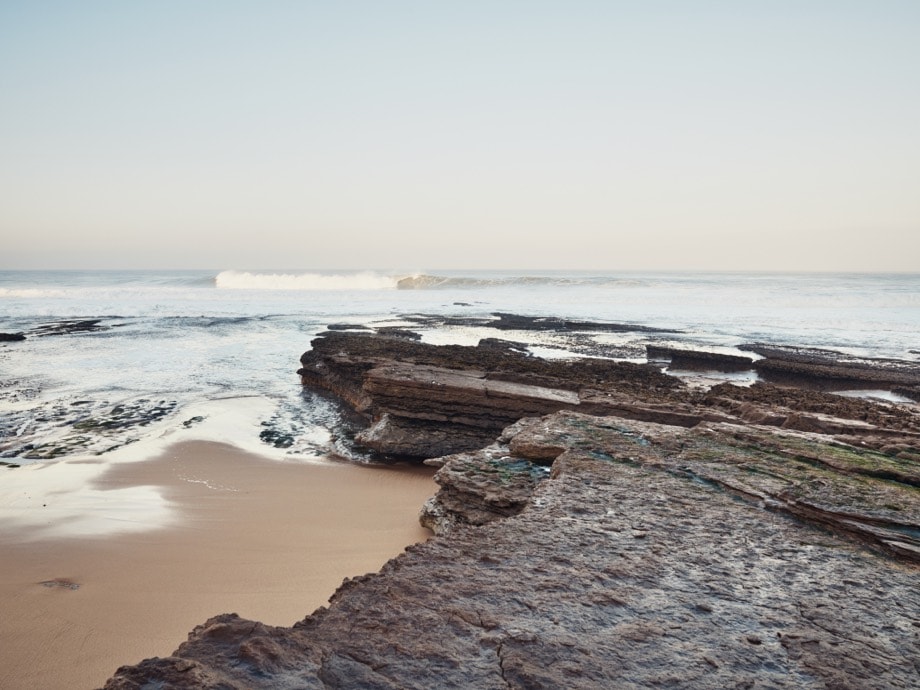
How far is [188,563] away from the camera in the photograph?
442 cm

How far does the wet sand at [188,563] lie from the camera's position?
3.36 meters

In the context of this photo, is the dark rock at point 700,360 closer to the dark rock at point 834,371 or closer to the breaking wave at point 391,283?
the dark rock at point 834,371

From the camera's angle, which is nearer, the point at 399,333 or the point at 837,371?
the point at 837,371

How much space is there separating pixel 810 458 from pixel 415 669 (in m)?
3.81

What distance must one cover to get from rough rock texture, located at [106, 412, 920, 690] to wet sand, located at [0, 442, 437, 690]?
150cm

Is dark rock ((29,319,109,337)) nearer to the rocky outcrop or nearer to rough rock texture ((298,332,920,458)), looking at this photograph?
rough rock texture ((298,332,920,458))

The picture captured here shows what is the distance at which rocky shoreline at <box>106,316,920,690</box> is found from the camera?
2.07m

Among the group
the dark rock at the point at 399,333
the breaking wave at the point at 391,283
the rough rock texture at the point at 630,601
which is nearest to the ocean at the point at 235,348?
the dark rock at the point at 399,333

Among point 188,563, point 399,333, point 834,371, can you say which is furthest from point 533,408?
point 399,333

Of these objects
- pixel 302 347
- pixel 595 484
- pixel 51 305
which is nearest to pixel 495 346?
pixel 302 347

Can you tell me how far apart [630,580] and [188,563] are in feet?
11.5

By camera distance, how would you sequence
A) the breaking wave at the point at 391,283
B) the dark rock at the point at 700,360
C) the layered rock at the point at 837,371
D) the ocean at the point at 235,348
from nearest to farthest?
the ocean at the point at 235,348 → the layered rock at the point at 837,371 → the dark rock at the point at 700,360 → the breaking wave at the point at 391,283

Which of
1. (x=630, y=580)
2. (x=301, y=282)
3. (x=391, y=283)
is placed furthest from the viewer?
(x=391, y=283)

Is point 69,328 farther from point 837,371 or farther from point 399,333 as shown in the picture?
point 837,371
